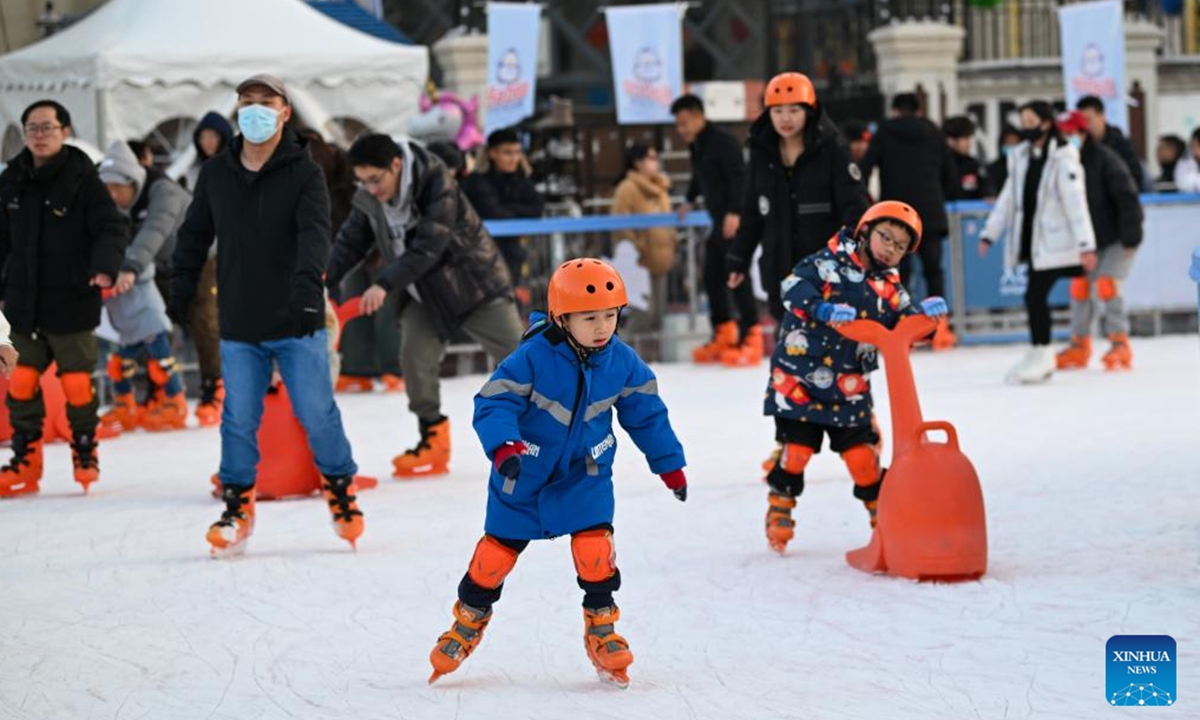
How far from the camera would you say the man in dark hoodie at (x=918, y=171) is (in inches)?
559

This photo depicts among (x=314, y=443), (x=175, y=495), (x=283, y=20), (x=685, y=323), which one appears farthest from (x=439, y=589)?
(x=283, y=20)

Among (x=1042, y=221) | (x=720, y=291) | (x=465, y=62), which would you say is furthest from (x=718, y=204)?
(x=465, y=62)

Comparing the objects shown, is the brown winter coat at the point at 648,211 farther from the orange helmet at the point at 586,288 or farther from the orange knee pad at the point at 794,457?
the orange helmet at the point at 586,288

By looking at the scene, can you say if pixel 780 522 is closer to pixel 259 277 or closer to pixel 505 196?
pixel 259 277

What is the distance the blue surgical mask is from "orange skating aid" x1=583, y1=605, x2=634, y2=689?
2.46 meters

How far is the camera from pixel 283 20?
15680 mm

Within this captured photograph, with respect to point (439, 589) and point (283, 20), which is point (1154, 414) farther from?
point (283, 20)

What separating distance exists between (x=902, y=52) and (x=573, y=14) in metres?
5.49

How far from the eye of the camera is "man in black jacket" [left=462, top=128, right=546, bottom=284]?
1411 cm

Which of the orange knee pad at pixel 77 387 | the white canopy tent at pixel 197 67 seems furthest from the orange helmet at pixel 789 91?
the white canopy tent at pixel 197 67

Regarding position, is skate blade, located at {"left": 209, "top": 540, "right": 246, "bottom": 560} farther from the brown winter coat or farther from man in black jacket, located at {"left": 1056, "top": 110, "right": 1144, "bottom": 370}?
the brown winter coat

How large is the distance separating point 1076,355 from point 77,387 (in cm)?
649

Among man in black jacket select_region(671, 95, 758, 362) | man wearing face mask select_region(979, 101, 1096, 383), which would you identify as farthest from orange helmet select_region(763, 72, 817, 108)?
man in black jacket select_region(671, 95, 758, 362)

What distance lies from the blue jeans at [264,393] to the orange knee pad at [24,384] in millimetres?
1776
